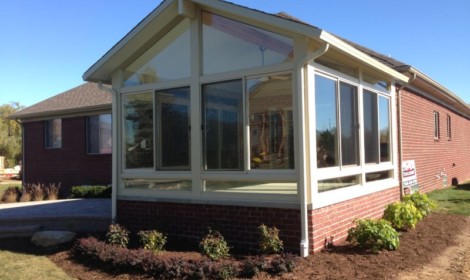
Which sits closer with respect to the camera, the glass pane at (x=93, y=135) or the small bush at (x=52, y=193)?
the small bush at (x=52, y=193)

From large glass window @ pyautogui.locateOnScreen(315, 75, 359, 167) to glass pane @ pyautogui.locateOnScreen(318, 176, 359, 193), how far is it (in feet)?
0.83

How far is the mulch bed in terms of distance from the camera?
18.6ft

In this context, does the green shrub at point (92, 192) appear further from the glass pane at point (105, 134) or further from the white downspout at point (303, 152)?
the white downspout at point (303, 152)

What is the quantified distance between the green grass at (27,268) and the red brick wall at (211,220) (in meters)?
1.69

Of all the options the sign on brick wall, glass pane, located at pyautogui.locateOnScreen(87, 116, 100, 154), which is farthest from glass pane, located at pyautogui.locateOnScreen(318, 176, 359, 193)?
glass pane, located at pyautogui.locateOnScreen(87, 116, 100, 154)

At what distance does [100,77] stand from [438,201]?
894 centimetres

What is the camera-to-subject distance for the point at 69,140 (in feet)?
55.7

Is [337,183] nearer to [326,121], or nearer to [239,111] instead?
[326,121]

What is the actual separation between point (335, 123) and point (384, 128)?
8.38 ft

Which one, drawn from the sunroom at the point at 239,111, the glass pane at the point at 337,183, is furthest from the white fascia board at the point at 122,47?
the glass pane at the point at 337,183

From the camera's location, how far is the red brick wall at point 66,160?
1617 cm

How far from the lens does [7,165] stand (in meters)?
42.7

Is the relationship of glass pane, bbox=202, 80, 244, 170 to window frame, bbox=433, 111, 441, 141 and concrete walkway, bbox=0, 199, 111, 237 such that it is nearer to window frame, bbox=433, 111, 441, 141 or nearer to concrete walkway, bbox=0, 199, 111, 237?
concrete walkway, bbox=0, 199, 111, 237

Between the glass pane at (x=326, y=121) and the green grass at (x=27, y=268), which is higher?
the glass pane at (x=326, y=121)
